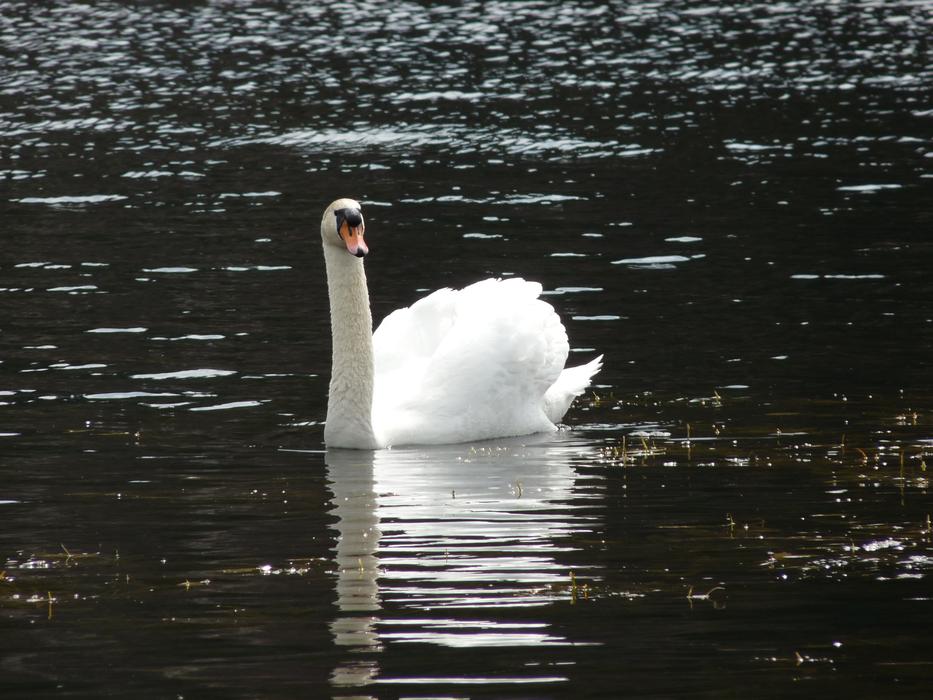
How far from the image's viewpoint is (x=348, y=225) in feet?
40.3

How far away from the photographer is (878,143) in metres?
28.2

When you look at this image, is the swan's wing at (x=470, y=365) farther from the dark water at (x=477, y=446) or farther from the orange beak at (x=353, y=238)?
the orange beak at (x=353, y=238)

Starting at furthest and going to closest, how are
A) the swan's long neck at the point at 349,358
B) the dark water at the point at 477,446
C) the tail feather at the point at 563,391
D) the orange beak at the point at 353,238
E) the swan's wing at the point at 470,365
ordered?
the tail feather at the point at 563,391 → the swan's wing at the point at 470,365 → the swan's long neck at the point at 349,358 → the orange beak at the point at 353,238 → the dark water at the point at 477,446

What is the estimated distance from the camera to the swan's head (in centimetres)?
1211

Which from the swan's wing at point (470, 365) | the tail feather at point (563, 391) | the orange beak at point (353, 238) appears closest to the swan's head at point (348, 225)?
the orange beak at point (353, 238)

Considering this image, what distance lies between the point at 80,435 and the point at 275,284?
6.41 m

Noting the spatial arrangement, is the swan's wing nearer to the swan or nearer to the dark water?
the swan

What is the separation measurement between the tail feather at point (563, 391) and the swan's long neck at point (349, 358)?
157 cm

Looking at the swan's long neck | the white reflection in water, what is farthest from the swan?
the white reflection in water

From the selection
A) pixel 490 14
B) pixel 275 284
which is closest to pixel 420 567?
pixel 275 284

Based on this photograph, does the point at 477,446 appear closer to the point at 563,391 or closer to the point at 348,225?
the point at 563,391

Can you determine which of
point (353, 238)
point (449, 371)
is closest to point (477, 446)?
point (449, 371)

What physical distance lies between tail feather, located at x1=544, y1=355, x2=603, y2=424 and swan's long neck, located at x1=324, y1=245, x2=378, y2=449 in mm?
1571

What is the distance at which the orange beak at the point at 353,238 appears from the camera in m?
12.0
